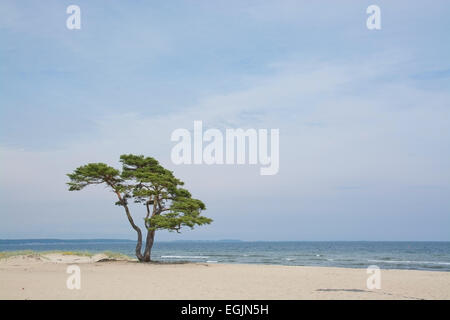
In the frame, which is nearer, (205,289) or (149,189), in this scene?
(205,289)

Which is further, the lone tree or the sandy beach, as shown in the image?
the lone tree

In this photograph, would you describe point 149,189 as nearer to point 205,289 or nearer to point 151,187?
point 151,187

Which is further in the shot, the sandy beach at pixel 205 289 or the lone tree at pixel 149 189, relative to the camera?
the lone tree at pixel 149 189

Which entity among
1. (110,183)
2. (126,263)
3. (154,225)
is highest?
(110,183)

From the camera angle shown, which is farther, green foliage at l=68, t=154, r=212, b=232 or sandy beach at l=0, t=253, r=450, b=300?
green foliage at l=68, t=154, r=212, b=232

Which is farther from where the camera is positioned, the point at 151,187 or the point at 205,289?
the point at 151,187

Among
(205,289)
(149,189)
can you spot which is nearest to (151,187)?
(149,189)
